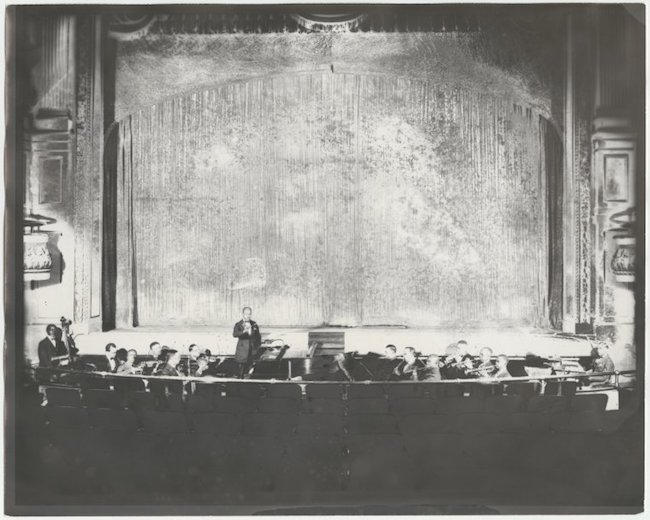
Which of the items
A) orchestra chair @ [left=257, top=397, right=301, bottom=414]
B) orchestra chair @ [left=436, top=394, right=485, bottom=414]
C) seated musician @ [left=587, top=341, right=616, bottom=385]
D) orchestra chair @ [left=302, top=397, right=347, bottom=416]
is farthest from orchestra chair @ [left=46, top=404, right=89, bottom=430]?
seated musician @ [left=587, top=341, right=616, bottom=385]

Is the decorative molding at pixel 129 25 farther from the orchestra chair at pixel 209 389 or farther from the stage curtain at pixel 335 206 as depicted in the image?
the orchestra chair at pixel 209 389

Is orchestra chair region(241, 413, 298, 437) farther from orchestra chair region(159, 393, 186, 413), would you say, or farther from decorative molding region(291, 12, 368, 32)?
decorative molding region(291, 12, 368, 32)

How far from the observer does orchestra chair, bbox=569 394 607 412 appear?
7211 mm

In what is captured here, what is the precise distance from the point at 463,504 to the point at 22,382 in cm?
410

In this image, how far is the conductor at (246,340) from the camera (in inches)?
288

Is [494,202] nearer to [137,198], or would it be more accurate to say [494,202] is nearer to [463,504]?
[463,504]

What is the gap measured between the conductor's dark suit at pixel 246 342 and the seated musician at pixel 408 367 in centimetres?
129

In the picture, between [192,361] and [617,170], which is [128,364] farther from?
[617,170]

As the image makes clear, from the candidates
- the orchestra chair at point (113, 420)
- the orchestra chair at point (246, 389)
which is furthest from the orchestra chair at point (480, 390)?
the orchestra chair at point (113, 420)

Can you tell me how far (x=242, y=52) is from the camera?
24.2 feet

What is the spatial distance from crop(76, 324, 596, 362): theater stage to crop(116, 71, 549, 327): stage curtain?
0.13 metres

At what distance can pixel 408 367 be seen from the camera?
726 centimetres

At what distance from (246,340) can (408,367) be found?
59.2 inches

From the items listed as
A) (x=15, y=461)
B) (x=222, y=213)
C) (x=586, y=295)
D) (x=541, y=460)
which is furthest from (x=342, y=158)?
(x=15, y=461)
